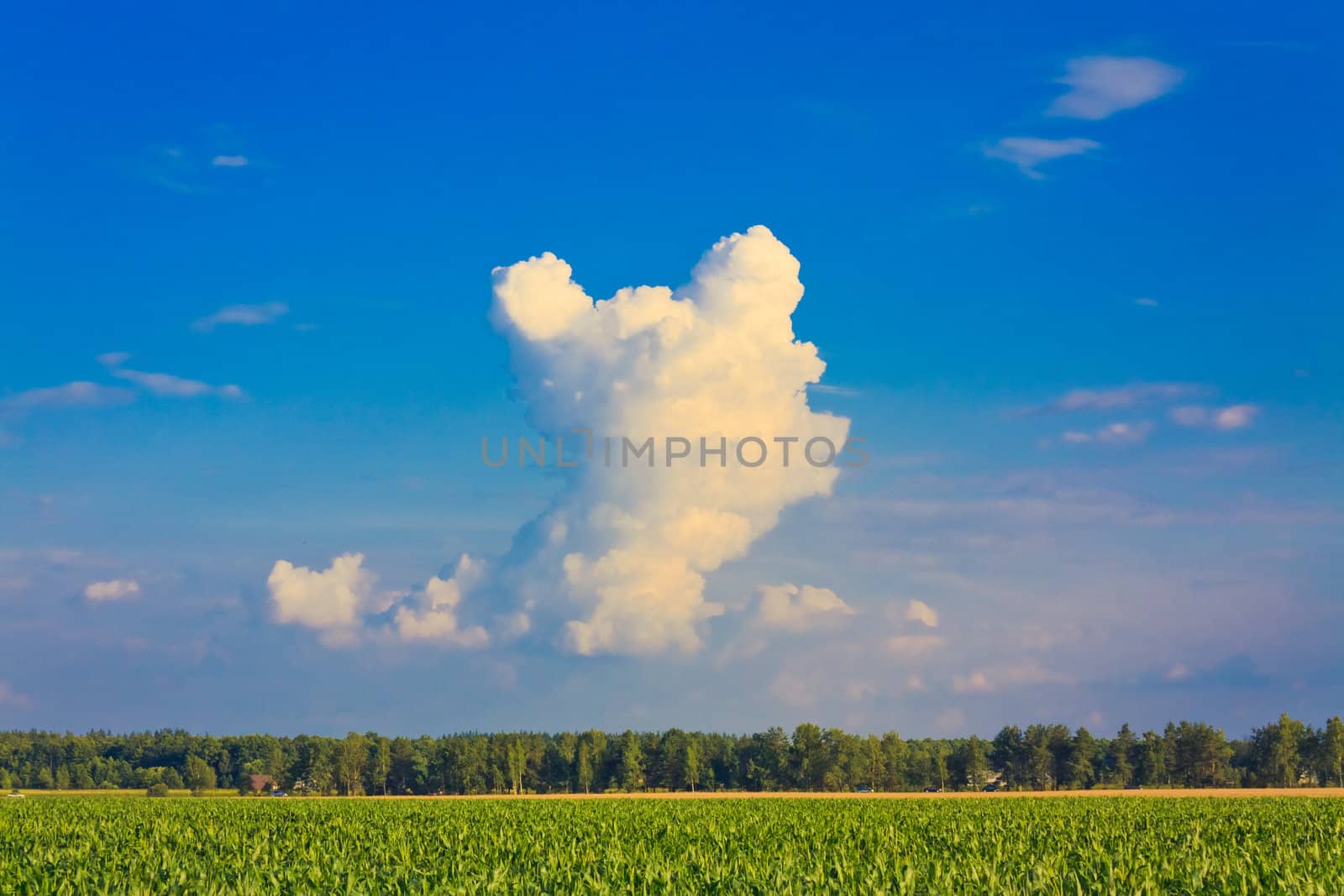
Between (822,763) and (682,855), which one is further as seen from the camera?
(822,763)

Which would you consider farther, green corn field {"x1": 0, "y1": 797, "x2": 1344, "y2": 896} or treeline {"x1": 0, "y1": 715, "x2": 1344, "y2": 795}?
treeline {"x1": 0, "y1": 715, "x2": 1344, "y2": 795}

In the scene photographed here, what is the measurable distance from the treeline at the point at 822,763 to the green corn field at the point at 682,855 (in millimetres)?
143473

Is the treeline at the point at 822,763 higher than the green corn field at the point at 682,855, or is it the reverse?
the green corn field at the point at 682,855

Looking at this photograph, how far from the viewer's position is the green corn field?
65.9ft

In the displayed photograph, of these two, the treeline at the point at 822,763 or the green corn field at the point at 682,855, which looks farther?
the treeline at the point at 822,763

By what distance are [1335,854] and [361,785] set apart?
193 metres

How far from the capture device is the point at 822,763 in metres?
179

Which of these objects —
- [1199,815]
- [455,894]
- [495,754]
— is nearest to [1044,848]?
[455,894]

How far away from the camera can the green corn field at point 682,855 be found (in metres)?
20.1

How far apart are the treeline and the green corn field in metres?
143

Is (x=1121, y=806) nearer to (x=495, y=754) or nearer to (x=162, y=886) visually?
(x=162, y=886)

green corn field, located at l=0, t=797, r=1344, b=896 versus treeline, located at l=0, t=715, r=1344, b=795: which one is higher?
green corn field, located at l=0, t=797, r=1344, b=896

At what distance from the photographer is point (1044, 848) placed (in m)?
27.7

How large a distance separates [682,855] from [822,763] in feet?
527
